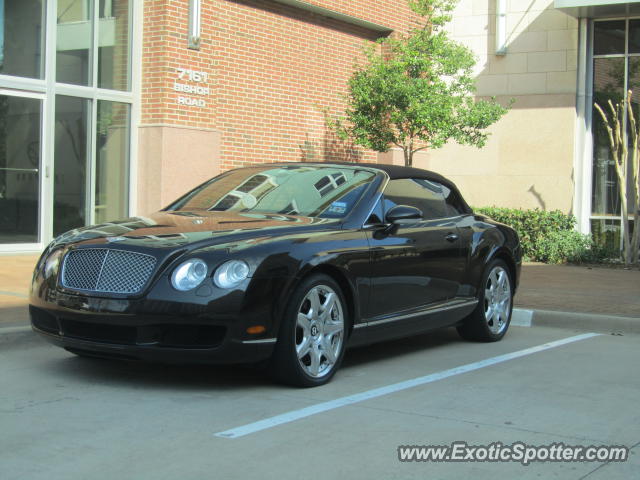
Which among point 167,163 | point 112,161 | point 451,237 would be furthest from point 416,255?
point 112,161

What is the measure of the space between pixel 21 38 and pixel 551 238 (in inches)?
388

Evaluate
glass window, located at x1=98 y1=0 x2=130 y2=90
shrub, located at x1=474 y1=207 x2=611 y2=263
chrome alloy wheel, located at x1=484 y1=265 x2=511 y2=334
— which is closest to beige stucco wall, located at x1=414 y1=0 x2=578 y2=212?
shrub, located at x1=474 y1=207 x2=611 y2=263

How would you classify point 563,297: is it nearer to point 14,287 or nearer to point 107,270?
point 14,287

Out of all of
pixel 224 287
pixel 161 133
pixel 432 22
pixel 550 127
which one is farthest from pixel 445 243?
pixel 550 127

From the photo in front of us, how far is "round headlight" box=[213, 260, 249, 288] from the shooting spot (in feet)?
18.4

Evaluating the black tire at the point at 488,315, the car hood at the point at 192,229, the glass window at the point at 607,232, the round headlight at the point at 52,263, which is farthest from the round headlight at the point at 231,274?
the glass window at the point at 607,232

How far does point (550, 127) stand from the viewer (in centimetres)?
1875

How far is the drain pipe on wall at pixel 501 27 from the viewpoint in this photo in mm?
19141

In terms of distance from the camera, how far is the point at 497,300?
8461mm

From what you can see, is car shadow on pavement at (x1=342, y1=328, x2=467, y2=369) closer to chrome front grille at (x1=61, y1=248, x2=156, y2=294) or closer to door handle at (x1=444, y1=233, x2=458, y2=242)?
door handle at (x1=444, y1=233, x2=458, y2=242)

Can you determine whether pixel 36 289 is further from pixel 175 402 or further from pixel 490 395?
pixel 490 395

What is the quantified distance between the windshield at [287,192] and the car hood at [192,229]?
209 millimetres

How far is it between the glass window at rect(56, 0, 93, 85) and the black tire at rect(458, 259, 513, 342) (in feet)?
27.3

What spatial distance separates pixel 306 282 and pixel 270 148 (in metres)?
11.4
